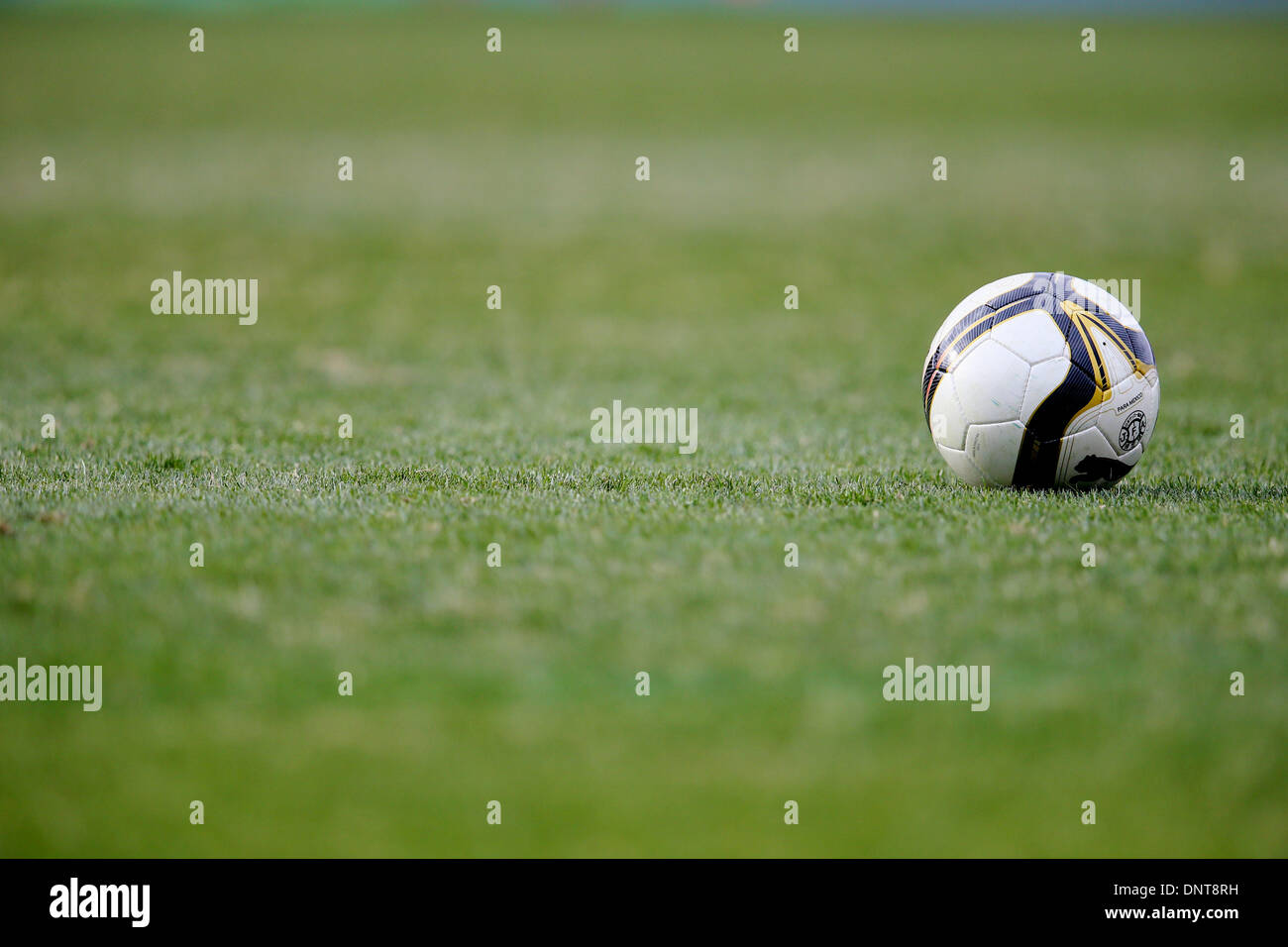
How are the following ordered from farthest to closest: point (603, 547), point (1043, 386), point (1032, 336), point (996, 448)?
point (996, 448) → point (1032, 336) → point (1043, 386) → point (603, 547)

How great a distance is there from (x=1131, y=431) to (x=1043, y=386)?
0.78m

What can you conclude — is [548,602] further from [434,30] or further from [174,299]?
[434,30]

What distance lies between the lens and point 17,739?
5.94 meters

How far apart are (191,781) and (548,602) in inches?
88.0

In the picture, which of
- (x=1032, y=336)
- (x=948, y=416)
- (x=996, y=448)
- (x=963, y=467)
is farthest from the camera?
(x=963, y=467)

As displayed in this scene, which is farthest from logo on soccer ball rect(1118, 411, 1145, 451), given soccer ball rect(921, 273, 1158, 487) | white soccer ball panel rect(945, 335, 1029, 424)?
white soccer ball panel rect(945, 335, 1029, 424)

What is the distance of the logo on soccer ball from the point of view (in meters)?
8.92

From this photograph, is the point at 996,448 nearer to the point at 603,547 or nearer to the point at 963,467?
the point at 963,467

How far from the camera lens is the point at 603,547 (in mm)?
8000

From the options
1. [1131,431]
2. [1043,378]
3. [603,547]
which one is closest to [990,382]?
[1043,378]

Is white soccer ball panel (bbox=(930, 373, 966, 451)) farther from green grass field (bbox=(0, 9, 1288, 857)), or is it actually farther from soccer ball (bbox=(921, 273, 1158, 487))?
green grass field (bbox=(0, 9, 1288, 857))

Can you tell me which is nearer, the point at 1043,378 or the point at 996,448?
the point at 1043,378

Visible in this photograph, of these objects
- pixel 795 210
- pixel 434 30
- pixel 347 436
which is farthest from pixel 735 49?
pixel 347 436
